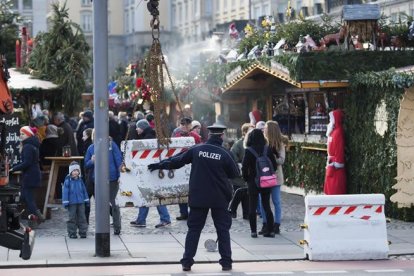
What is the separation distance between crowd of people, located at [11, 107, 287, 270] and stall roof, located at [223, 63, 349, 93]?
194cm

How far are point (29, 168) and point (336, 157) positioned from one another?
19.3ft

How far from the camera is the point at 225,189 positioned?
559 inches

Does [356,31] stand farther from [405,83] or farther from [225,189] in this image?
[225,189]

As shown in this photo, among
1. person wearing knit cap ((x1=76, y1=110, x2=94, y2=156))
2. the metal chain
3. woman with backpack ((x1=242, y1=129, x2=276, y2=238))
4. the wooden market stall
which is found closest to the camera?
the metal chain

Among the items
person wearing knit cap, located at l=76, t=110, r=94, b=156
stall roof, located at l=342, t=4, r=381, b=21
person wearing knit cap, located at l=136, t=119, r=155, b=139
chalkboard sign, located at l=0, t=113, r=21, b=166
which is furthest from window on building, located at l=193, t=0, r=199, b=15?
chalkboard sign, located at l=0, t=113, r=21, b=166

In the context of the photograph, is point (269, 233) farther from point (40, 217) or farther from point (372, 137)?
point (40, 217)

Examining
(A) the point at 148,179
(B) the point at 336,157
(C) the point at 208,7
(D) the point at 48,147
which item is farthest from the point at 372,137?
(C) the point at 208,7

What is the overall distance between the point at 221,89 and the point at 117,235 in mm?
10056

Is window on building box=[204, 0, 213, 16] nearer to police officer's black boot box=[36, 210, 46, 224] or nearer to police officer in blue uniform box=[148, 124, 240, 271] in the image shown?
police officer's black boot box=[36, 210, 46, 224]

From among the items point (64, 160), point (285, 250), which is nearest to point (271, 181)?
point (285, 250)

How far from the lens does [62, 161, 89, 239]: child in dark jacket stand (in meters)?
17.4

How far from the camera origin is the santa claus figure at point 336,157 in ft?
69.1

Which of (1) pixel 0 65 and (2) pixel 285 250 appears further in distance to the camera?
(2) pixel 285 250

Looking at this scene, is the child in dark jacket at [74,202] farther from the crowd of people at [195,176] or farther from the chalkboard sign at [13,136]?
the chalkboard sign at [13,136]
